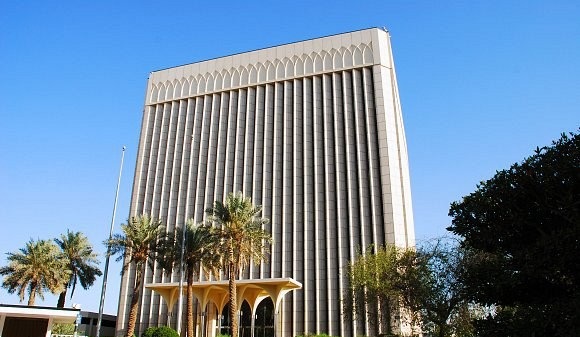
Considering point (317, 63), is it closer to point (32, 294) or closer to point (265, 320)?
point (265, 320)

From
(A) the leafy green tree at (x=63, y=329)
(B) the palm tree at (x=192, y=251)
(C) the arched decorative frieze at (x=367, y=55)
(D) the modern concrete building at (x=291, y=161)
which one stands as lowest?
(A) the leafy green tree at (x=63, y=329)

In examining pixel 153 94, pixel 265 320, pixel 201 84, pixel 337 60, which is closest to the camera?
pixel 265 320

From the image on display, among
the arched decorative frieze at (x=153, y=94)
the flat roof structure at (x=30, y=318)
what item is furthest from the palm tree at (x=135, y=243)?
Result: the arched decorative frieze at (x=153, y=94)

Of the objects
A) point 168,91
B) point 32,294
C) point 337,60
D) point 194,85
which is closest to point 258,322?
point 32,294

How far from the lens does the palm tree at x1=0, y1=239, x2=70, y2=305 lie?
168 feet

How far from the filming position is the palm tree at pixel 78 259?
56.0 metres

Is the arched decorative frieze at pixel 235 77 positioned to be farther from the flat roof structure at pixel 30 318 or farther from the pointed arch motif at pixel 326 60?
the flat roof structure at pixel 30 318

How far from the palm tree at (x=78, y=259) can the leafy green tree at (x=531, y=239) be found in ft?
157

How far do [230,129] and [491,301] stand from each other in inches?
1907

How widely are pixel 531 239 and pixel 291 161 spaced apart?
41.3 meters

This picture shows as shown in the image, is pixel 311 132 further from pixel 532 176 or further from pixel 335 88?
pixel 532 176

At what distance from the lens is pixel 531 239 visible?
19531mm

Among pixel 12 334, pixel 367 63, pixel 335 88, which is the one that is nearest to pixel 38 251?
pixel 12 334

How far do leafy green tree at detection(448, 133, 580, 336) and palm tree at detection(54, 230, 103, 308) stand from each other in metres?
47.9
